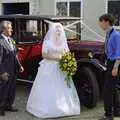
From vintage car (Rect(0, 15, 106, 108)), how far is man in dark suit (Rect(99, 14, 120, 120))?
37.1 inches

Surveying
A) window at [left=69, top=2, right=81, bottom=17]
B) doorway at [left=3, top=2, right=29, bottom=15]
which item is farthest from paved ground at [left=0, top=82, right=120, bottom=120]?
doorway at [left=3, top=2, right=29, bottom=15]

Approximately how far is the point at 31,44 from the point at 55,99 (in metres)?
2.14

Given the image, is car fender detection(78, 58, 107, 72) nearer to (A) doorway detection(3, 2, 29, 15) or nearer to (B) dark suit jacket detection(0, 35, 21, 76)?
Result: (B) dark suit jacket detection(0, 35, 21, 76)

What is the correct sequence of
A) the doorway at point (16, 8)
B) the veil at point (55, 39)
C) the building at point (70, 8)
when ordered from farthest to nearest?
the doorway at point (16, 8) < the building at point (70, 8) < the veil at point (55, 39)

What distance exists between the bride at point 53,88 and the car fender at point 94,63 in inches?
23.7

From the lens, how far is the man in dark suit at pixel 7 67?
7.87 meters

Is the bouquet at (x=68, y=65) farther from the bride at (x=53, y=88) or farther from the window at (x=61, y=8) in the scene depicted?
the window at (x=61, y=8)

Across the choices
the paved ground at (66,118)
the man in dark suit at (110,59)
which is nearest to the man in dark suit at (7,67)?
the paved ground at (66,118)

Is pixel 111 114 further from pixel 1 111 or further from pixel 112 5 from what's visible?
pixel 112 5

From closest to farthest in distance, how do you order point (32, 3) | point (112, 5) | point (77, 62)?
point (77, 62)
point (112, 5)
point (32, 3)

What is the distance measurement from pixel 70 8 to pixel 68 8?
2.9 inches

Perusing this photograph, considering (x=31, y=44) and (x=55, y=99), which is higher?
(x=31, y=44)

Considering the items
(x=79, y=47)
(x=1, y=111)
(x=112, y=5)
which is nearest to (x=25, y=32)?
(x=79, y=47)

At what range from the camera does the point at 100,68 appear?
26.8 ft
